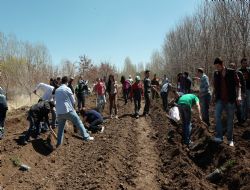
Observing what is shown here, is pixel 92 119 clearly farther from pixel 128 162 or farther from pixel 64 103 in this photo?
pixel 128 162

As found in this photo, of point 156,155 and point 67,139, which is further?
point 67,139

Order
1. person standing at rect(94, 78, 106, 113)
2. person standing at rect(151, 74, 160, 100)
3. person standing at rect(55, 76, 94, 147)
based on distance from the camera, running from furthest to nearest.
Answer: person standing at rect(151, 74, 160, 100) < person standing at rect(94, 78, 106, 113) < person standing at rect(55, 76, 94, 147)

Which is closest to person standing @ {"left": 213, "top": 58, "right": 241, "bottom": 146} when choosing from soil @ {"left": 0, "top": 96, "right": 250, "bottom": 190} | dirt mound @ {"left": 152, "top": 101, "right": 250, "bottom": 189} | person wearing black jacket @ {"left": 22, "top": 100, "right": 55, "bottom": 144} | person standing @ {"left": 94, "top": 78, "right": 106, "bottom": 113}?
dirt mound @ {"left": 152, "top": 101, "right": 250, "bottom": 189}

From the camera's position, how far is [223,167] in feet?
21.5

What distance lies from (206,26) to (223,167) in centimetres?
2064

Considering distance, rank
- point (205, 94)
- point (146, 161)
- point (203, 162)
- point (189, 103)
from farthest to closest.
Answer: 1. point (205, 94)
2. point (189, 103)
3. point (146, 161)
4. point (203, 162)

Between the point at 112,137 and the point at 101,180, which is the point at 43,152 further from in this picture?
the point at 101,180

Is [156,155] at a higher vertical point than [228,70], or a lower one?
lower

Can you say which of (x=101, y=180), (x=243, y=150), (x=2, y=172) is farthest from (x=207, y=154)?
(x=2, y=172)

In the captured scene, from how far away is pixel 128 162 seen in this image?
777cm

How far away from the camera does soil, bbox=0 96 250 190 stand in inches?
247

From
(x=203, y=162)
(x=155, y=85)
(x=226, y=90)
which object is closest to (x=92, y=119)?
(x=203, y=162)

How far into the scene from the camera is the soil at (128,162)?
20.6 feet

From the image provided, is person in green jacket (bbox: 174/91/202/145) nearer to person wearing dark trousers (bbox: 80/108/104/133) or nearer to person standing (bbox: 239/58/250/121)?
person standing (bbox: 239/58/250/121)
